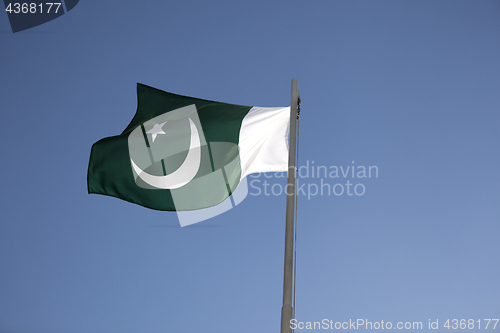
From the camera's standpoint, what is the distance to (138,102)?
10.5m

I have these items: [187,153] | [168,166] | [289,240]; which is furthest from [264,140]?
[289,240]

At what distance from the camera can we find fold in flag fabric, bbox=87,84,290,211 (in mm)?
9156

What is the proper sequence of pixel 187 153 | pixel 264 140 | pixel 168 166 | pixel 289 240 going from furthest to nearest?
pixel 168 166, pixel 187 153, pixel 264 140, pixel 289 240

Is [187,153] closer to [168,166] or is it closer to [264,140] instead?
[168,166]

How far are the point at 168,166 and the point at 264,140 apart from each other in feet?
6.87

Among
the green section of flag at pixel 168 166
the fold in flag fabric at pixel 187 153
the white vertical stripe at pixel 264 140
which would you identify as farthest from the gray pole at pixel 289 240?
the green section of flag at pixel 168 166

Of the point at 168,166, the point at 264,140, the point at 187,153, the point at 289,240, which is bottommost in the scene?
the point at 289,240

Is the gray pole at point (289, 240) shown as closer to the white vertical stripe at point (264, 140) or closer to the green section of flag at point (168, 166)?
the white vertical stripe at point (264, 140)

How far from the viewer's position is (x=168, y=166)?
9.92 meters

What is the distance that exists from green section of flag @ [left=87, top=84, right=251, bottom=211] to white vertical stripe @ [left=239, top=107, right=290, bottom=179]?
155 mm

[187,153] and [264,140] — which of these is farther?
[187,153]

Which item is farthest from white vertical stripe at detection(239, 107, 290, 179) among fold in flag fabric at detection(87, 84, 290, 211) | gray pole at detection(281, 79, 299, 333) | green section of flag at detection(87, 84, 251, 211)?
gray pole at detection(281, 79, 299, 333)

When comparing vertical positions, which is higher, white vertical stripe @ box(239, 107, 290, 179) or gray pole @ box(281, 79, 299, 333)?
white vertical stripe @ box(239, 107, 290, 179)

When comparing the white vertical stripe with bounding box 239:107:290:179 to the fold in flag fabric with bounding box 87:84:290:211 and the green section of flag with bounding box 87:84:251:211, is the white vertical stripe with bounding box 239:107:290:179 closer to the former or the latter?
the fold in flag fabric with bounding box 87:84:290:211
